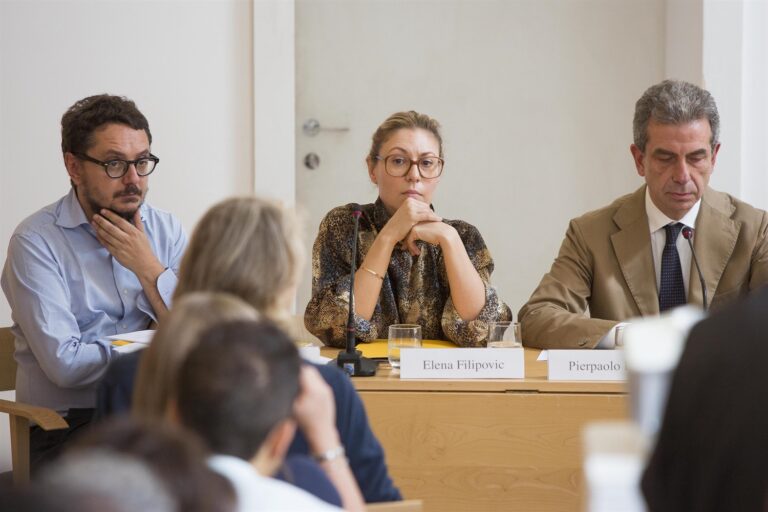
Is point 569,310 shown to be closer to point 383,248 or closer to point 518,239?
point 383,248

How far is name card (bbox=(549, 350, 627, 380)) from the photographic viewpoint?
2.46m

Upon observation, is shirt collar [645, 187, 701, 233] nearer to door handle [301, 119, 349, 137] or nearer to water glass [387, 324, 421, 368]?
water glass [387, 324, 421, 368]

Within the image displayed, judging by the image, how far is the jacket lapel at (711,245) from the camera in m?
2.97

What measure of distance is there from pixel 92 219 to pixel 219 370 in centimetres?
183

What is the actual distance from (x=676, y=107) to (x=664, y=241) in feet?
1.27

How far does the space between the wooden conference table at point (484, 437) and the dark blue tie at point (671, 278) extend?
2.10 ft

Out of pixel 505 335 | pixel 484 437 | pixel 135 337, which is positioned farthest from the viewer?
pixel 135 337

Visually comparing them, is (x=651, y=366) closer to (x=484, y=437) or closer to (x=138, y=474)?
(x=138, y=474)

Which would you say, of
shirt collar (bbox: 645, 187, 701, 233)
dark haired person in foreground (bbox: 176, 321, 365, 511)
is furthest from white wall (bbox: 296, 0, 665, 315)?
dark haired person in foreground (bbox: 176, 321, 365, 511)

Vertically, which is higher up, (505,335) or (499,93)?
(499,93)

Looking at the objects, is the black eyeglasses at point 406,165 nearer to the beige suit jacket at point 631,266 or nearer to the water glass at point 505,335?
the beige suit jacket at point 631,266

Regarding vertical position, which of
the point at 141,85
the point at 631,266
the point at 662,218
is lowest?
the point at 631,266

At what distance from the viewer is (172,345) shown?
1.33 metres

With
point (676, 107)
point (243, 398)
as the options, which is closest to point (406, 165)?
point (676, 107)
